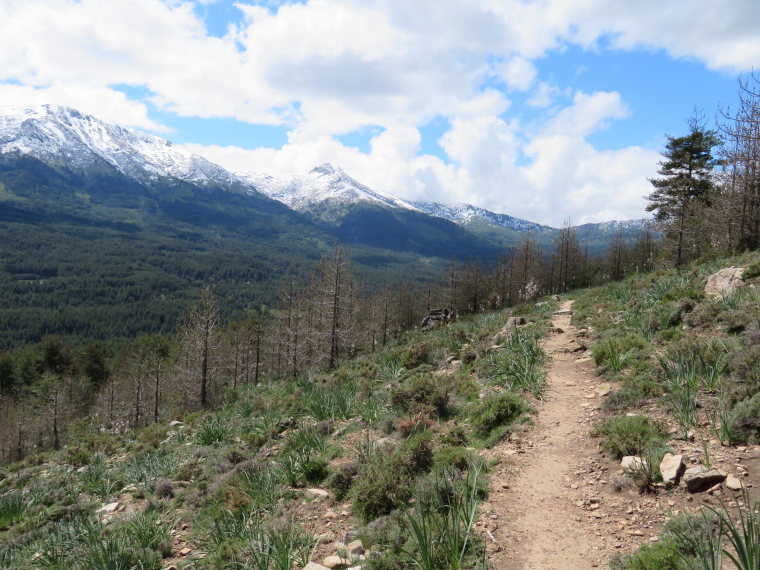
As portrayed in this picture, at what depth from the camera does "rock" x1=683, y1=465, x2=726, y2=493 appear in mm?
4281

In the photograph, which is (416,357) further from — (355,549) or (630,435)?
(355,549)

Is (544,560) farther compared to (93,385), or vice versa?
(93,385)

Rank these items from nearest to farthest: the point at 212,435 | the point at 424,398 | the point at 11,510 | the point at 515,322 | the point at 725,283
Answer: the point at 424,398
the point at 11,510
the point at 725,283
the point at 212,435
the point at 515,322

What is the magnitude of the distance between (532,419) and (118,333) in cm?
16364

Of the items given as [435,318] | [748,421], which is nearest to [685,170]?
[435,318]

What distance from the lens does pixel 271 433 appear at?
9719 mm

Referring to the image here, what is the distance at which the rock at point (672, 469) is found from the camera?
450 centimetres

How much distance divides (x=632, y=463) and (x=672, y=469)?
18.9 inches

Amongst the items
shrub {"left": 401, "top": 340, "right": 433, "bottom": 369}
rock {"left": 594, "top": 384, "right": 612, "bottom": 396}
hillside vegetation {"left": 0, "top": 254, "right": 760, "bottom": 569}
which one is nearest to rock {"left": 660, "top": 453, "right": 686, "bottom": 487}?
hillside vegetation {"left": 0, "top": 254, "right": 760, "bottom": 569}

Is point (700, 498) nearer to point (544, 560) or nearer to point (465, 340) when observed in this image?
point (544, 560)

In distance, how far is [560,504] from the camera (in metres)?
4.88

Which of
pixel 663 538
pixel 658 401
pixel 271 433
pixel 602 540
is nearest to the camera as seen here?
pixel 663 538

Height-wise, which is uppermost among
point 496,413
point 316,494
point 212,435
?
point 496,413

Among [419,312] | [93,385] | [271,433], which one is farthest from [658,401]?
[93,385]
